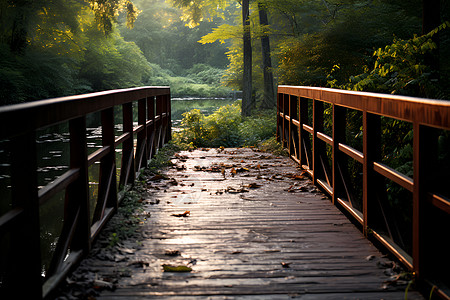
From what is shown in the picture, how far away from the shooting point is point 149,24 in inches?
2918

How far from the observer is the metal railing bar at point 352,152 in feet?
13.3

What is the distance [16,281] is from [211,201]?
3.04 metres

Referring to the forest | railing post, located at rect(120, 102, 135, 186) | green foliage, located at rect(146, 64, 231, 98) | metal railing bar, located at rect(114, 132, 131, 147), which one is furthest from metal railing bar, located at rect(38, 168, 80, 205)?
green foliage, located at rect(146, 64, 231, 98)

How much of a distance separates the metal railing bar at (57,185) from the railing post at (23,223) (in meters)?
0.17

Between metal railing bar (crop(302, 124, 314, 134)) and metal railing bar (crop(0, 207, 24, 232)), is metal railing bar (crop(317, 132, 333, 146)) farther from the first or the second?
metal railing bar (crop(0, 207, 24, 232))

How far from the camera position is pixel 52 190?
2.90m

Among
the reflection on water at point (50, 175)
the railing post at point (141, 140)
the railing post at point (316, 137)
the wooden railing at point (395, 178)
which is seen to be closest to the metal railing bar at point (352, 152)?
the wooden railing at point (395, 178)

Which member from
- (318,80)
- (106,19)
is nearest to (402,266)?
(318,80)

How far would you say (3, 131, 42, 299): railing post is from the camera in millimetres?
2412

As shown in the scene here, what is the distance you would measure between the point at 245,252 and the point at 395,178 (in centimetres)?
125

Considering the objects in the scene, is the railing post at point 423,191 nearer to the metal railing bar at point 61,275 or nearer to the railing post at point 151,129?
the metal railing bar at point 61,275

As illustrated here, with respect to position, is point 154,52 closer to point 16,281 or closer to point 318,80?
point 318,80

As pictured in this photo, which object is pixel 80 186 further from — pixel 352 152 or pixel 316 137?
pixel 316 137

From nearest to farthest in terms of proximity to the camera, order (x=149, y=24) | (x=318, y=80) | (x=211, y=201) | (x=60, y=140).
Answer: (x=211, y=201) → (x=318, y=80) → (x=60, y=140) → (x=149, y=24)
